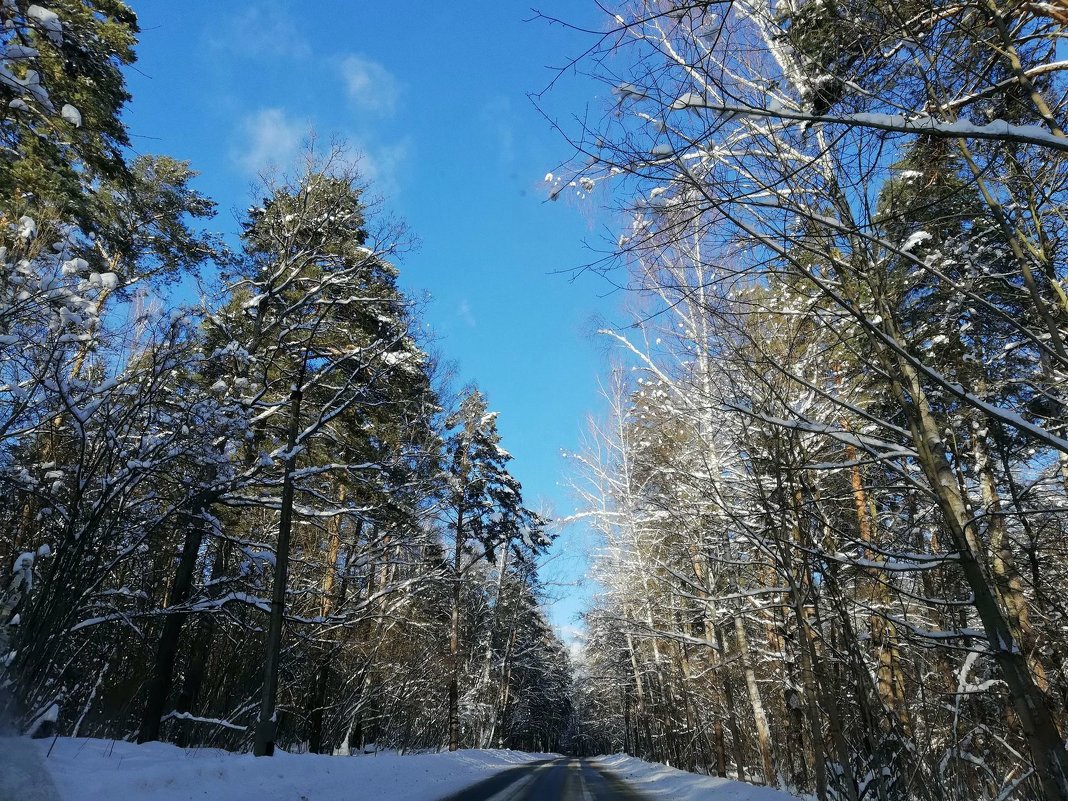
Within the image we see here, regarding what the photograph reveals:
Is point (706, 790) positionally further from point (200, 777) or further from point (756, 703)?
point (200, 777)

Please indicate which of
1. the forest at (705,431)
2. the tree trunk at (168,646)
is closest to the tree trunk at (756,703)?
the forest at (705,431)

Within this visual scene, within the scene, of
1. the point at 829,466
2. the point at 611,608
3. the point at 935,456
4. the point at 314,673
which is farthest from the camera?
the point at 611,608

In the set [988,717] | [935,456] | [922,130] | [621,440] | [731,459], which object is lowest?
[988,717]

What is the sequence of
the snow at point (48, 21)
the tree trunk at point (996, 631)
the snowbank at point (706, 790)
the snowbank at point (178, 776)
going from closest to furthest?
the tree trunk at point (996, 631) → the snowbank at point (178, 776) → the snow at point (48, 21) → the snowbank at point (706, 790)

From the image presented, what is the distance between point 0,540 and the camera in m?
6.69

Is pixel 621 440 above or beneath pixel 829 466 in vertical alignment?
above

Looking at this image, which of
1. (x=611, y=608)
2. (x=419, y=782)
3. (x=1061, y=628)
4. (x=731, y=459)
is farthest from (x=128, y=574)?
(x=611, y=608)

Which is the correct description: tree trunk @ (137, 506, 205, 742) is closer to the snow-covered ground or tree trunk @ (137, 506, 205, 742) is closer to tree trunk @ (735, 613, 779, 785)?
the snow-covered ground

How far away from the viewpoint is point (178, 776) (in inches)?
197

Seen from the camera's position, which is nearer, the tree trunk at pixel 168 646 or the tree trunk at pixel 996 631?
the tree trunk at pixel 996 631

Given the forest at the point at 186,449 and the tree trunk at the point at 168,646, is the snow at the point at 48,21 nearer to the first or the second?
the forest at the point at 186,449

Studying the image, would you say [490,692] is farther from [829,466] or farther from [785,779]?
[829,466]

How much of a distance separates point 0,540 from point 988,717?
1247 cm

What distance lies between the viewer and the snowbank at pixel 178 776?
3.37 m
